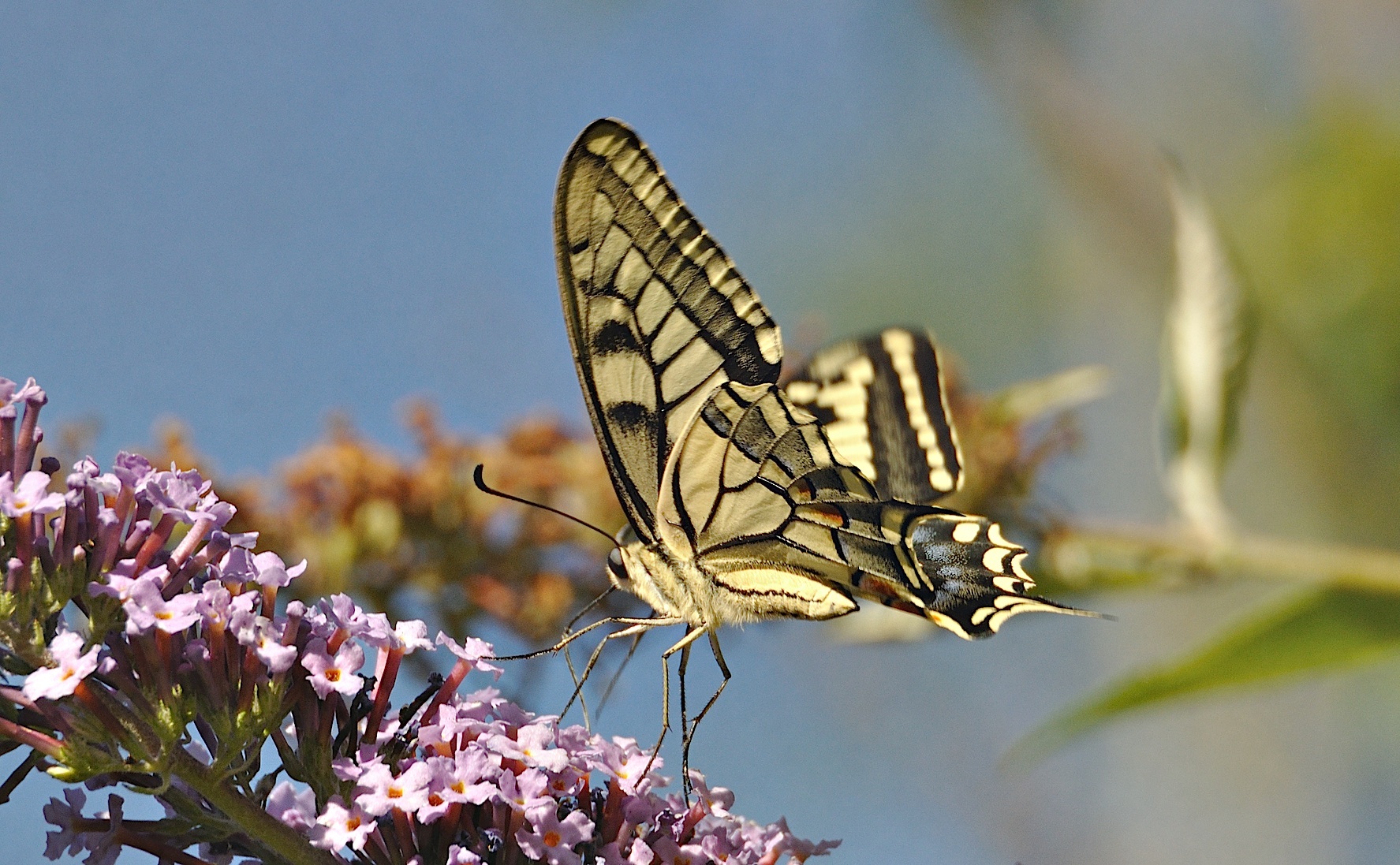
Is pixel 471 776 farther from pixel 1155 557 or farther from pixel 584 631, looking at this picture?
pixel 1155 557

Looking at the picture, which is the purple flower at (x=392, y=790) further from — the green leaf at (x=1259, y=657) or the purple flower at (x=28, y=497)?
the green leaf at (x=1259, y=657)

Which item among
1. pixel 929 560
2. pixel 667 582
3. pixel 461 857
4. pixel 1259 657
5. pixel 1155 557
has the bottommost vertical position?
pixel 461 857

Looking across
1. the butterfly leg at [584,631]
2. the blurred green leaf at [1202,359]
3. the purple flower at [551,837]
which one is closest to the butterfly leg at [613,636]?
the butterfly leg at [584,631]

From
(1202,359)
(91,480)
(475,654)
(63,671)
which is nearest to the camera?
(63,671)

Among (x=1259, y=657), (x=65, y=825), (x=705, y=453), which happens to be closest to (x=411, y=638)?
(x=65, y=825)

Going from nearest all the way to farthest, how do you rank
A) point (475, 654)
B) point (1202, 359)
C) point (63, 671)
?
point (63, 671)
point (475, 654)
point (1202, 359)

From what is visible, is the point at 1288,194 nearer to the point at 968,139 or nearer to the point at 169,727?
the point at 968,139
